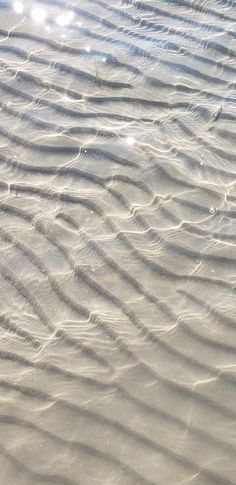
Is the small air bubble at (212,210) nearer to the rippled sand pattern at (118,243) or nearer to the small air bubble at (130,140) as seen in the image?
the rippled sand pattern at (118,243)

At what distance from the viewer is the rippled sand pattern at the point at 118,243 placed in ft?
9.98

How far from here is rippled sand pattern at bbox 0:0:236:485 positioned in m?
3.04

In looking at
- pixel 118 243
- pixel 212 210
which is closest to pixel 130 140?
pixel 212 210

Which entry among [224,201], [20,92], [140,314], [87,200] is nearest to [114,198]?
[87,200]

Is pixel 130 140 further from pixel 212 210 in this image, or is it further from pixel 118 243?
pixel 118 243

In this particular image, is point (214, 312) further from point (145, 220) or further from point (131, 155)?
point (131, 155)

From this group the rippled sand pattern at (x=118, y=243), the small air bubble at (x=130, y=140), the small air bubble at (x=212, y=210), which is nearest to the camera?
the rippled sand pattern at (x=118, y=243)

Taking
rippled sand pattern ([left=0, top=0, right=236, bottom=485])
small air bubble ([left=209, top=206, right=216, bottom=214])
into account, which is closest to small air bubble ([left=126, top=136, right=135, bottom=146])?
rippled sand pattern ([left=0, top=0, right=236, bottom=485])

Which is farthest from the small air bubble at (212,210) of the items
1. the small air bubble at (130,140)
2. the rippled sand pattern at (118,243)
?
the small air bubble at (130,140)

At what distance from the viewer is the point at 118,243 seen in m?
3.89

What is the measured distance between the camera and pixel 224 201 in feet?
13.5

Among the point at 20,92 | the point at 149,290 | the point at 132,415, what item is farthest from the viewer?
the point at 20,92

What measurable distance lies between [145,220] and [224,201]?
0.51 m

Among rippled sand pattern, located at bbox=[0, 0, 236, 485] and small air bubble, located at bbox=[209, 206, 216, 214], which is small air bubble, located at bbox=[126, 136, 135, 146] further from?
small air bubble, located at bbox=[209, 206, 216, 214]
